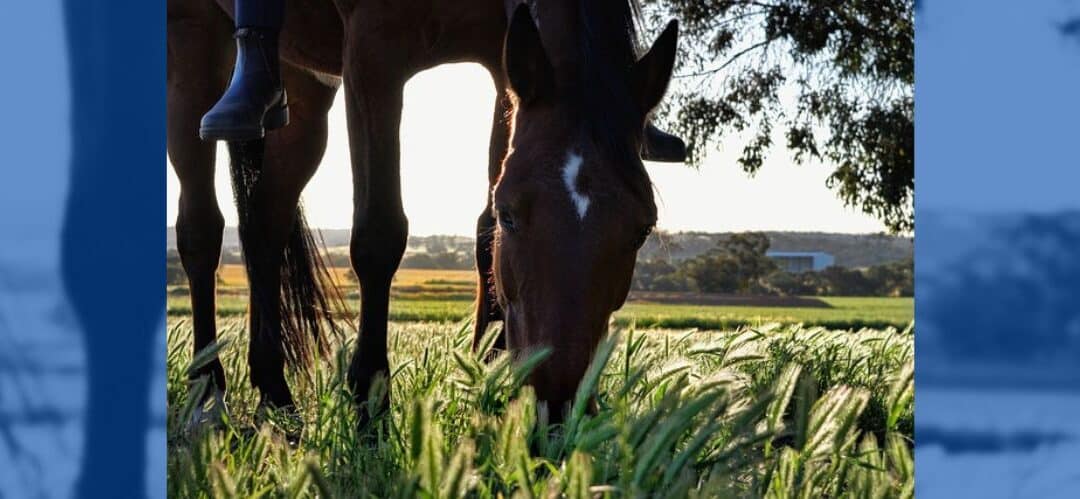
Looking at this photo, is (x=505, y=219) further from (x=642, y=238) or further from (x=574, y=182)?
(x=642, y=238)

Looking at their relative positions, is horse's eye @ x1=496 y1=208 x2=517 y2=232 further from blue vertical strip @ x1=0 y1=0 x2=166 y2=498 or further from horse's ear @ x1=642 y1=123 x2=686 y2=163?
horse's ear @ x1=642 y1=123 x2=686 y2=163

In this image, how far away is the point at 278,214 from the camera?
586cm

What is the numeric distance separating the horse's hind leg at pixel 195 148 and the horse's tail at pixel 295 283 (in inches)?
12.8

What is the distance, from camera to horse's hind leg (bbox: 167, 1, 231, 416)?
5398mm

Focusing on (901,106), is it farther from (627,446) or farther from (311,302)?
(627,446)

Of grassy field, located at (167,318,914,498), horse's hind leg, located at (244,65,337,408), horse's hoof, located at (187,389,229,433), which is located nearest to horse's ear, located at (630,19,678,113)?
grassy field, located at (167,318,914,498)

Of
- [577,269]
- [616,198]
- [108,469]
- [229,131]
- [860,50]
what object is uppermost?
[860,50]

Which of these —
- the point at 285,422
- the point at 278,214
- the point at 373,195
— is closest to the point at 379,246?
the point at 373,195

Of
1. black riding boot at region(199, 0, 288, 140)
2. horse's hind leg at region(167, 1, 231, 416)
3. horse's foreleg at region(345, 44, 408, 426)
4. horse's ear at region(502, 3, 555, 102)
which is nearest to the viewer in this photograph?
horse's ear at region(502, 3, 555, 102)

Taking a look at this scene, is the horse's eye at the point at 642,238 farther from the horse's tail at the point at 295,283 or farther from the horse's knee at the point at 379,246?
the horse's tail at the point at 295,283

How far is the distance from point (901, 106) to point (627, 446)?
7.91 meters

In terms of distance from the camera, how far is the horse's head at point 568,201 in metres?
2.59

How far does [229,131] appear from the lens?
372 centimetres

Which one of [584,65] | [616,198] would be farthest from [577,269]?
[584,65]
